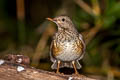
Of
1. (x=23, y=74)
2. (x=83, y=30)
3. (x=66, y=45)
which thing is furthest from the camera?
(x=83, y=30)

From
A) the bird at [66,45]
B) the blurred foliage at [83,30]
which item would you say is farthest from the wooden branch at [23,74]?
the blurred foliage at [83,30]

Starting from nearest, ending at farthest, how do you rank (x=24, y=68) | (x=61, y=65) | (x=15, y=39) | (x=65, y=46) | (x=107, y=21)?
(x=24, y=68) < (x=65, y=46) < (x=61, y=65) < (x=107, y=21) < (x=15, y=39)

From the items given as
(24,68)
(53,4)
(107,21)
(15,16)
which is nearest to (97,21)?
(107,21)

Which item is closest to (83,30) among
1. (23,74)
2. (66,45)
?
(66,45)

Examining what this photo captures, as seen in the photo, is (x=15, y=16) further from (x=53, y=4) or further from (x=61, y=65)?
(x=61, y=65)

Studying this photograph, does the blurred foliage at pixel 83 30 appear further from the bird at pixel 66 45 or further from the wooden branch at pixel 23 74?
the wooden branch at pixel 23 74

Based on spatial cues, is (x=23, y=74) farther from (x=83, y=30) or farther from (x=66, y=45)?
(x=83, y=30)

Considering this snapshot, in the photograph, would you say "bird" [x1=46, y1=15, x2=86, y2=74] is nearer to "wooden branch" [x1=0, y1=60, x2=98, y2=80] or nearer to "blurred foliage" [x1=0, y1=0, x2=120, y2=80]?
"wooden branch" [x1=0, y1=60, x2=98, y2=80]

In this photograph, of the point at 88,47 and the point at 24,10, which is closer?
the point at 88,47
